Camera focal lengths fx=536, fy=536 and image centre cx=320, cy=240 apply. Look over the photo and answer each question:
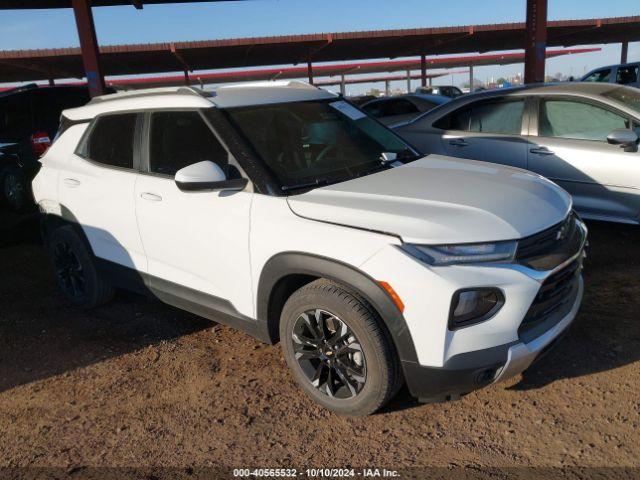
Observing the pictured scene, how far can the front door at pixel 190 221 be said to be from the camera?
3.04 m

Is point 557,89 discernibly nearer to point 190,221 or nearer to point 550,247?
point 550,247

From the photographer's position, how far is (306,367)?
2.95 meters

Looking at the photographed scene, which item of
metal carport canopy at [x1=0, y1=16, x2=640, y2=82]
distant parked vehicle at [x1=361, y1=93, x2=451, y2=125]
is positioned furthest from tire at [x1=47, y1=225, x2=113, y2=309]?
metal carport canopy at [x1=0, y1=16, x2=640, y2=82]

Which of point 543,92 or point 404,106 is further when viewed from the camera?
point 404,106

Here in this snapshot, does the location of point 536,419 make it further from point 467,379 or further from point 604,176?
point 604,176

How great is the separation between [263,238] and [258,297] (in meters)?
0.36

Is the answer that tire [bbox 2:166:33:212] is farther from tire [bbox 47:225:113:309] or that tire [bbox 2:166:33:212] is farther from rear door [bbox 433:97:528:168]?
rear door [bbox 433:97:528:168]

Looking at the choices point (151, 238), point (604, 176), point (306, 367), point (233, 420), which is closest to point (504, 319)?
point (306, 367)

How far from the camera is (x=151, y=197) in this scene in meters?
3.45

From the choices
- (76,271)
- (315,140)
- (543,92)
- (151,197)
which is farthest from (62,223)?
(543,92)

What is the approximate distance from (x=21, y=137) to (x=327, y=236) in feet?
24.0

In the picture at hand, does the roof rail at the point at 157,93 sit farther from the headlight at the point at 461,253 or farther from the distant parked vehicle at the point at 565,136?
the distant parked vehicle at the point at 565,136

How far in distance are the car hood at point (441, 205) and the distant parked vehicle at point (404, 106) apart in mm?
7172

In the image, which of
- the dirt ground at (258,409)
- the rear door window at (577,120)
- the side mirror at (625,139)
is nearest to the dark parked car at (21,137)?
the dirt ground at (258,409)
